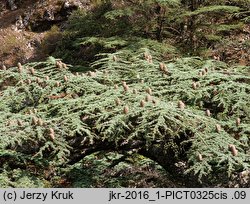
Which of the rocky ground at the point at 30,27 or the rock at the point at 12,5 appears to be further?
the rock at the point at 12,5

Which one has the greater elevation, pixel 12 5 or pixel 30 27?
pixel 12 5

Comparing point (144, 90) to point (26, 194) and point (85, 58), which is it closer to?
point (26, 194)

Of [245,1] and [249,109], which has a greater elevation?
[249,109]

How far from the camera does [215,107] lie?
4059mm

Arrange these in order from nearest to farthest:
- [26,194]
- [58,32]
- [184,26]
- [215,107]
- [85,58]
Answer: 1. [26,194]
2. [215,107]
3. [184,26]
4. [85,58]
5. [58,32]

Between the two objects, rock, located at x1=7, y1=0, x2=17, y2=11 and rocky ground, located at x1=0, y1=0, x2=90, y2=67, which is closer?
rocky ground, located at x1=0, y1=0, x2=90, y2=67

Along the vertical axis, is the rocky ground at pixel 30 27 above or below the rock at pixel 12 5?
below

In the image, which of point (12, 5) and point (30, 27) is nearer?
point (30, 27)

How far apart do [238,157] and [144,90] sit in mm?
1073

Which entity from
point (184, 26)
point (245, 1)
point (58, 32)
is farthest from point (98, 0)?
point (245, 1)

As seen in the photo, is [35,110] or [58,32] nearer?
[35,110]

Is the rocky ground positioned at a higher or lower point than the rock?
lower

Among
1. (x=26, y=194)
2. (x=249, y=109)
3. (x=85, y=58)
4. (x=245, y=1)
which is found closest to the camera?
(x=26, y=194)

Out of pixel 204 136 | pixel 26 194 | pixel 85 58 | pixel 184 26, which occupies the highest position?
pixel 204 136
